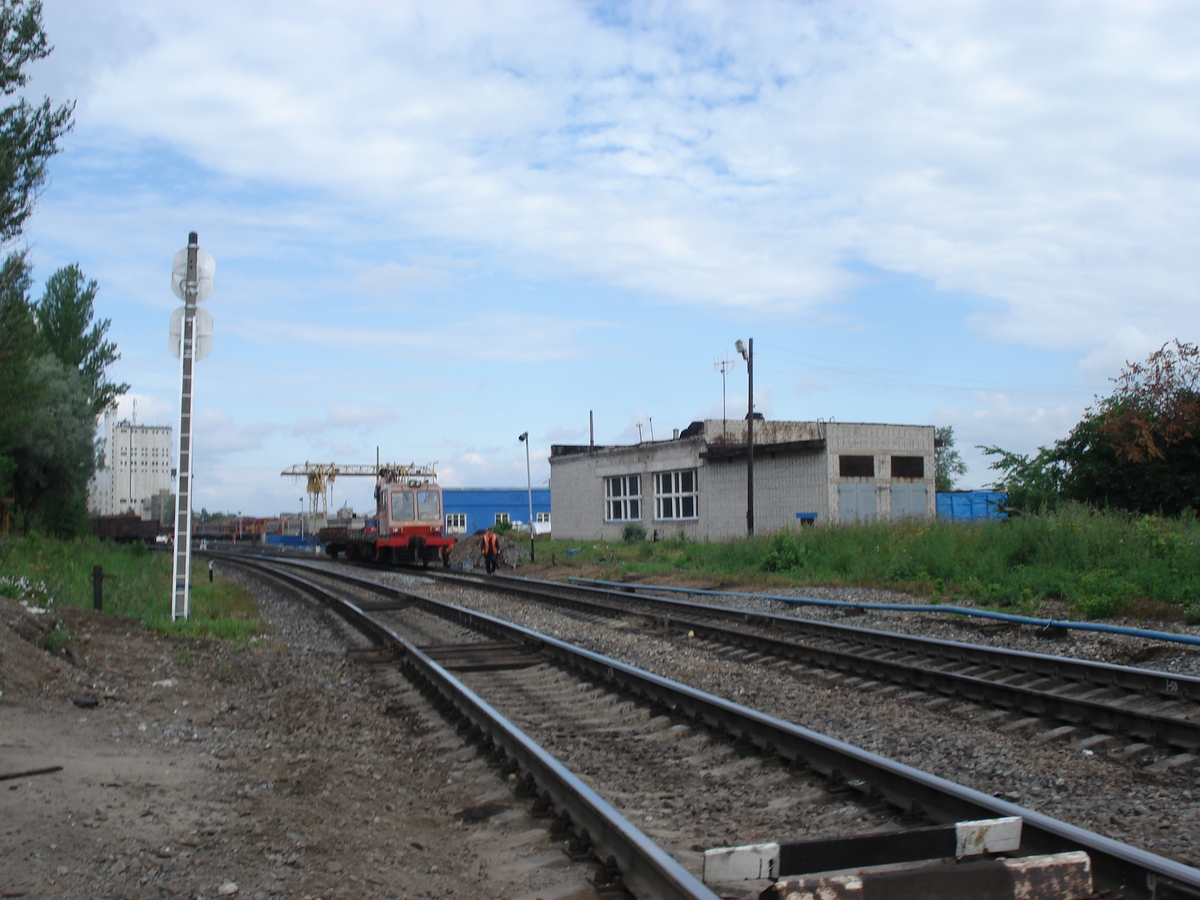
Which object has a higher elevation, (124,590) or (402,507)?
(402,507)

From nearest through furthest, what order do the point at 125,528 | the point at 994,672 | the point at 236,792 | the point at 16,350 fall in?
the point at 236,792 < the point at 994,672 < the point at 16,350 < the point at 125,528

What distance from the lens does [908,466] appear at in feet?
119

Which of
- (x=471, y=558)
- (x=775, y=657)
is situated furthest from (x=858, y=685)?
(x=471, y=558)

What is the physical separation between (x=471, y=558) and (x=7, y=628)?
26955 millimetres

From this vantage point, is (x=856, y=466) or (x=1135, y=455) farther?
(x=856, y=466)

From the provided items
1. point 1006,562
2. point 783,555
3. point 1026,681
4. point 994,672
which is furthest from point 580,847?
point 783,555

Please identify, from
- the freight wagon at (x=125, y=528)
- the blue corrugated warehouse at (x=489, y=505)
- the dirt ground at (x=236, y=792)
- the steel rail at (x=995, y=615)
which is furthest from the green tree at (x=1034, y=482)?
the blue corrugated warehouse at (x=489, y=505)

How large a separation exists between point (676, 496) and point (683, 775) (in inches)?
1322

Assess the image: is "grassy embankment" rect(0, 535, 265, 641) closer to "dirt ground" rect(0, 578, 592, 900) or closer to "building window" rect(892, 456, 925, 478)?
"dirt ground" rect(0, 578, 592, 900)

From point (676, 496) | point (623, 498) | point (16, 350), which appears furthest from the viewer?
point (623, 498)

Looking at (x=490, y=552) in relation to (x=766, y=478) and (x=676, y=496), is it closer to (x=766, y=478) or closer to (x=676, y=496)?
(x=766, y=478)

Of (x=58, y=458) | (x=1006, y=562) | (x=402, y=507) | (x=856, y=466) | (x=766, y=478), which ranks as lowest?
(x=1006, y=562)

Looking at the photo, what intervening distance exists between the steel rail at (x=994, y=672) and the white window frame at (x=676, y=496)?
80.4 ft

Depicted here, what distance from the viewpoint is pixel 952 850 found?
359 cm
